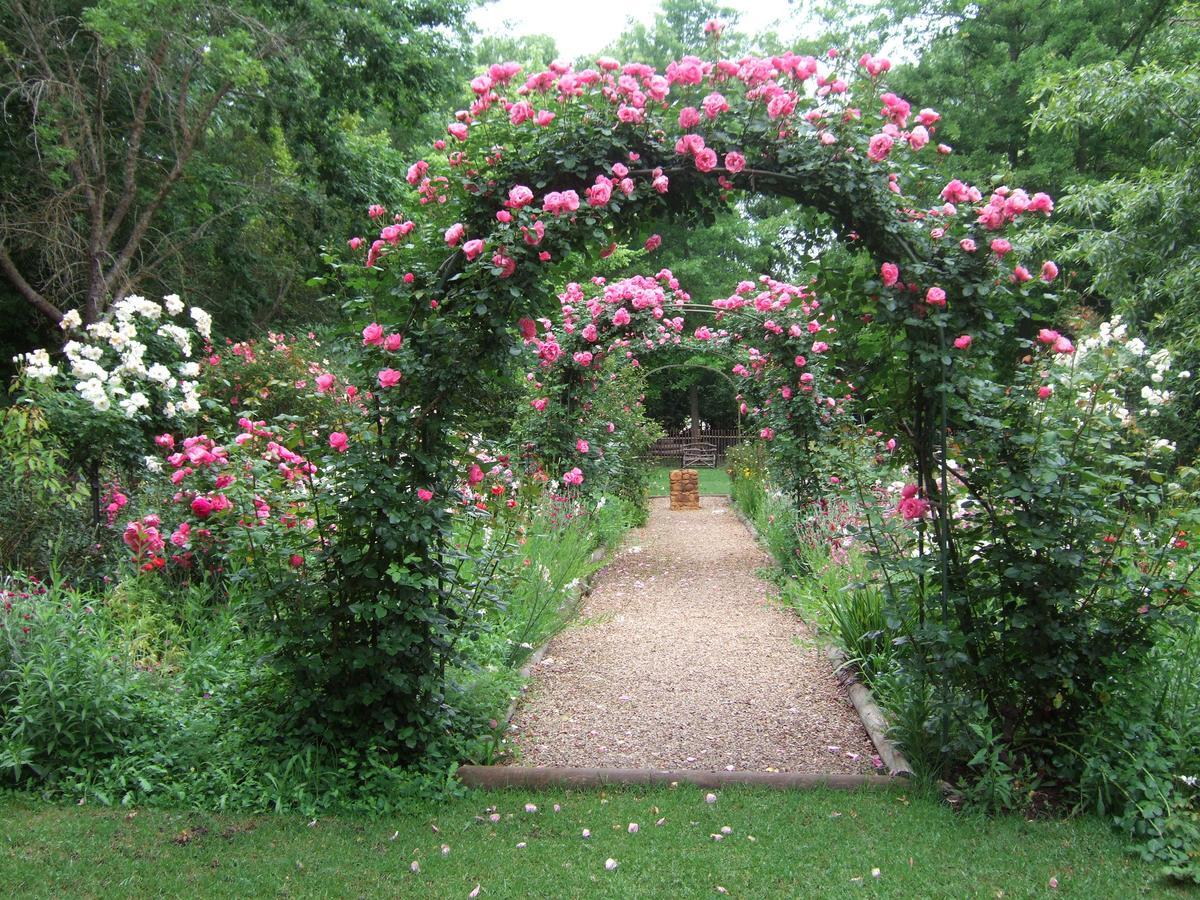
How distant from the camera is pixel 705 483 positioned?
19.4 meters

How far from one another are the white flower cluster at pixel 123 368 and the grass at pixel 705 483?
942 cm

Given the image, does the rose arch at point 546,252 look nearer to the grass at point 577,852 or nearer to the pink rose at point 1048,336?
the pink rose at point 1048,336

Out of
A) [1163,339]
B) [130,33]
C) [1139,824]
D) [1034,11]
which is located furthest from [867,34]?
[1139,824]

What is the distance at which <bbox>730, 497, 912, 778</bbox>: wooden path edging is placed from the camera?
3466 mm

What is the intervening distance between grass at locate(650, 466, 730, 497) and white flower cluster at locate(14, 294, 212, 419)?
9.42 m

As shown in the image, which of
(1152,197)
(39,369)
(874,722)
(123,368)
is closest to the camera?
(874,722)

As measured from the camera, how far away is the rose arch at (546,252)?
320 centimetres

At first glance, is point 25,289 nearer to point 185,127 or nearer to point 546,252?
point 185,127

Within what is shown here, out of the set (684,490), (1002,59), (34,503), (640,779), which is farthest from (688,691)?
(1002,59)

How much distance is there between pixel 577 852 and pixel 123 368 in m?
3.80

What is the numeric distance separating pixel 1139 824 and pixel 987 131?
18.8 metres

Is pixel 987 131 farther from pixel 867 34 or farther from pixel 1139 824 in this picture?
pixel 1139 824

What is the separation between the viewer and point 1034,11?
1786cm

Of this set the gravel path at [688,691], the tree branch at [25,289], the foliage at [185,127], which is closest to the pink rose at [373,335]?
the gravel path at [688,691]
